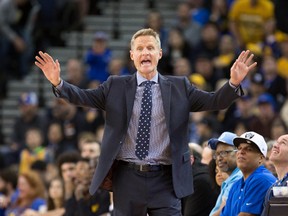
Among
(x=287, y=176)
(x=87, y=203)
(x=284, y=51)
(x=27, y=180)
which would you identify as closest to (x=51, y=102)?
(x=284, y=51)

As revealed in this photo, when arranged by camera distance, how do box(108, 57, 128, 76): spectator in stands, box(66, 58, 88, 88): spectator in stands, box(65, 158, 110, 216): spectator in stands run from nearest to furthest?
box(65, 158, 110, 216): spectator in stands → box(108, 57, 128, 76): spectator in stands → box(66, 58, 88, 88): spectator in stands

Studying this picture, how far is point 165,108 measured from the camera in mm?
8977

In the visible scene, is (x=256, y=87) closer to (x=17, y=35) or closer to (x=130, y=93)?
(x=17, y=35)

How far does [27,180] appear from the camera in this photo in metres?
14.7

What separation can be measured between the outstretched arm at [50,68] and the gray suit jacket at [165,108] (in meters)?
0.09

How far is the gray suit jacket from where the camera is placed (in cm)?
894

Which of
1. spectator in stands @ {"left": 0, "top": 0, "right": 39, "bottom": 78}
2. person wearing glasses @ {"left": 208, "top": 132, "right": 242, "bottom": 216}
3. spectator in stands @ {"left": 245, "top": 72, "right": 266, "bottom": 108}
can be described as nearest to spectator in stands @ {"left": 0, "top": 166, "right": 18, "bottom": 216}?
spectator in stands @ {"left": 245, "top": 72, "right": 266, "bottom": 108}

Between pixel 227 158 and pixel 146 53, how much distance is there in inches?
73.2

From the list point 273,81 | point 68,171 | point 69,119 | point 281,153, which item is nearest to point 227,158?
point 281,153

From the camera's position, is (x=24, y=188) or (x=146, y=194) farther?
(x=24, y=188)

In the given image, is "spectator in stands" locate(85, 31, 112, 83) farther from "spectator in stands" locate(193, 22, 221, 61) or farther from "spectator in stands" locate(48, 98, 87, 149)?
"spectator in stands" locate(193, 22, 221, 61)

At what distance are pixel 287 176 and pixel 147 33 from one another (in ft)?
5.36

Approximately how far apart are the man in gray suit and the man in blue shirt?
695 millimetres

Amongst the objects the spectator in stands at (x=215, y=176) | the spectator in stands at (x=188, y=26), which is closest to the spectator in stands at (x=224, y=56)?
the spectator in stands at (x=188, y=26)
